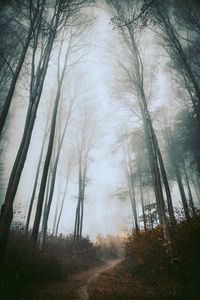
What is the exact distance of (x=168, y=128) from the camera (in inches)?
509

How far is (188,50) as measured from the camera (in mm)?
9086

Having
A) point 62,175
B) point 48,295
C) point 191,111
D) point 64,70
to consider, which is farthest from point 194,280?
point 62,175

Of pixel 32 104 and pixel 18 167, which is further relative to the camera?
pixel 32 104

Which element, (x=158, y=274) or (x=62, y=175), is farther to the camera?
(x=62, y=175)

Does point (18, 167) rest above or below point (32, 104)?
below

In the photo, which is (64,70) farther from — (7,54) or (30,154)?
(30,154)

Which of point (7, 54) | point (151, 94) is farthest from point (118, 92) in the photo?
point (7, 54)

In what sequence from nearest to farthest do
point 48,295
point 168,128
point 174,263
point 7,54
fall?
point 48,295, point 174,263, point 7,54, point 168,128

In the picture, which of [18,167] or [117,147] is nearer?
[18,167]

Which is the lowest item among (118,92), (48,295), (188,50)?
(48,295)

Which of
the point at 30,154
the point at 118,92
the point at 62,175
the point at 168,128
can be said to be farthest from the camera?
the point at 30,154

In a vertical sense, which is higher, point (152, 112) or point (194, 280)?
point (152, 112)

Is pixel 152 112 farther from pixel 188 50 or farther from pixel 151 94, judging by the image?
pixel 188 50

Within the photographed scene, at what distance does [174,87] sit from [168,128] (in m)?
3.61
